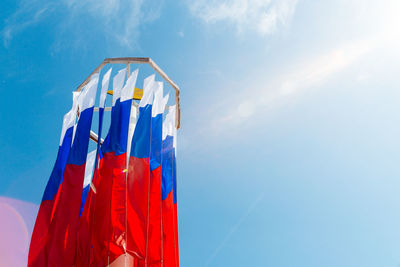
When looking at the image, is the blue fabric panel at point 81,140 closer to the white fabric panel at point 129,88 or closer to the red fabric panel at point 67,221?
the red fabric panel at point 67,221

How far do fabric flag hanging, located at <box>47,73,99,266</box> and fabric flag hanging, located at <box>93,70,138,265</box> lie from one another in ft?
2.40

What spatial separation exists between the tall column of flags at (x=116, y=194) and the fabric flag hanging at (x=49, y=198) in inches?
1.0

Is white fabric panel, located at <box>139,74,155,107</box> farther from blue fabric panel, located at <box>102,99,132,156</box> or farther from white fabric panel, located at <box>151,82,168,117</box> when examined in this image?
blue fabric panel, located at <box>102,99,132,156</box>

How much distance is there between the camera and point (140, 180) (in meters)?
9.49

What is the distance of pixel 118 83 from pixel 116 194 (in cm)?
351

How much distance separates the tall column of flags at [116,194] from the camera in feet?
27.6

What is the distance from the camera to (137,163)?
32.0 ft

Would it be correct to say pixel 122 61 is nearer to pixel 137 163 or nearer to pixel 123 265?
pixel 137 163

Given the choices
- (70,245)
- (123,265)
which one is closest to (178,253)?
(123,265)

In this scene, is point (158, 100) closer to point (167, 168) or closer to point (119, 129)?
point (119, 129)

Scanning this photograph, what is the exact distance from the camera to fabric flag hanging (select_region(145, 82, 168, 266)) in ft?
29.5

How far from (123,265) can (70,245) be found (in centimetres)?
151

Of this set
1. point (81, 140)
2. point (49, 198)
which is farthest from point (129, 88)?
point (49, 198)

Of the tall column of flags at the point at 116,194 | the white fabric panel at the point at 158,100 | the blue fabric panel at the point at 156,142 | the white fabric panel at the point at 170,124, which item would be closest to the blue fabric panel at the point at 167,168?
the tall column of flags at the point at 116,194
